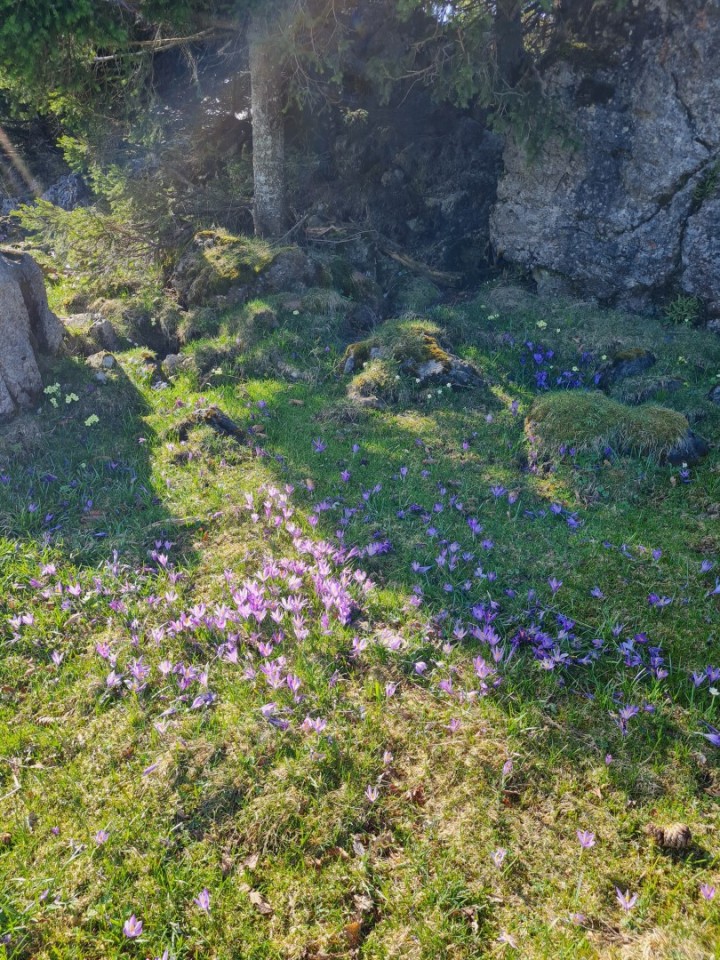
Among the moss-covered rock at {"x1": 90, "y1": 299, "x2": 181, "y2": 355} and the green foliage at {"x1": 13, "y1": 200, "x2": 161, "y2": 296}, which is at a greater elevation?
the green foliage at {"x1": 13, "y1": 200, "x2": 161, "y2": 296}

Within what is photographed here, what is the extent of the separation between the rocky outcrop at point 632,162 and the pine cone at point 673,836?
815 centimetres

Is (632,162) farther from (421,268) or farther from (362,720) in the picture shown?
(362,720)

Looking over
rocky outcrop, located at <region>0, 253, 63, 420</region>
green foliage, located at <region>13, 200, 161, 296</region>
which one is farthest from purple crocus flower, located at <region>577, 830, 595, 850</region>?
green foliage, located at <region>13, 200, 161, 296</region>

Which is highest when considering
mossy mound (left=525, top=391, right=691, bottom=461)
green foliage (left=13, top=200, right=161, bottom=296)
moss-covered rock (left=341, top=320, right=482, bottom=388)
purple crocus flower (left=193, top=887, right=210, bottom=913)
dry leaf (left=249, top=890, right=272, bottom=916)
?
green foliage (left=13, top=200, right=161, bottom=296)

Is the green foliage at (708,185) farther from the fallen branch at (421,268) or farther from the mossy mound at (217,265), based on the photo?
the mossy mound at (217,265)

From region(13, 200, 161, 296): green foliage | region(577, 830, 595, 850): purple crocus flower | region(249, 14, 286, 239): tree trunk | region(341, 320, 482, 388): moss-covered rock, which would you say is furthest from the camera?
region(13, 200, 161, 296): green foliage

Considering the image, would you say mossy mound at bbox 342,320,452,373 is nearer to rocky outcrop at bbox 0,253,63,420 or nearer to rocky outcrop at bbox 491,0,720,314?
rocky outcrop at bbox 491,0,720,314

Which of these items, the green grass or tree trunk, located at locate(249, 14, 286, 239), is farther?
tree trunk, located at locate(249, 14, 286, 239)

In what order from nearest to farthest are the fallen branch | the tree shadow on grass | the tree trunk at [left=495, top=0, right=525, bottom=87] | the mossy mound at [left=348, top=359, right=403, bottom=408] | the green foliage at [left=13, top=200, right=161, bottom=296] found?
the tree shadow on grass, the mossy mound at [left=348, top=359, right=403, bottom=408], the tree trunk at [left=495, top=0, right=525, bottom=87], the green foliage at [left=13, top=200, right=161, bottom=296], the fallen branch

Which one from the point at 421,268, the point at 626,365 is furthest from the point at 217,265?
the point at 626,365

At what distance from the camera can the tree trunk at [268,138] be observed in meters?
9.80

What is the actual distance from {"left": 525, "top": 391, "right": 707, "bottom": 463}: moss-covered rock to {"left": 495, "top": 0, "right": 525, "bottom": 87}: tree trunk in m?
5.56

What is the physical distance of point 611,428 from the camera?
632 centimetres

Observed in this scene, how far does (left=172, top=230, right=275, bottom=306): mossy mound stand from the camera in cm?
1000
